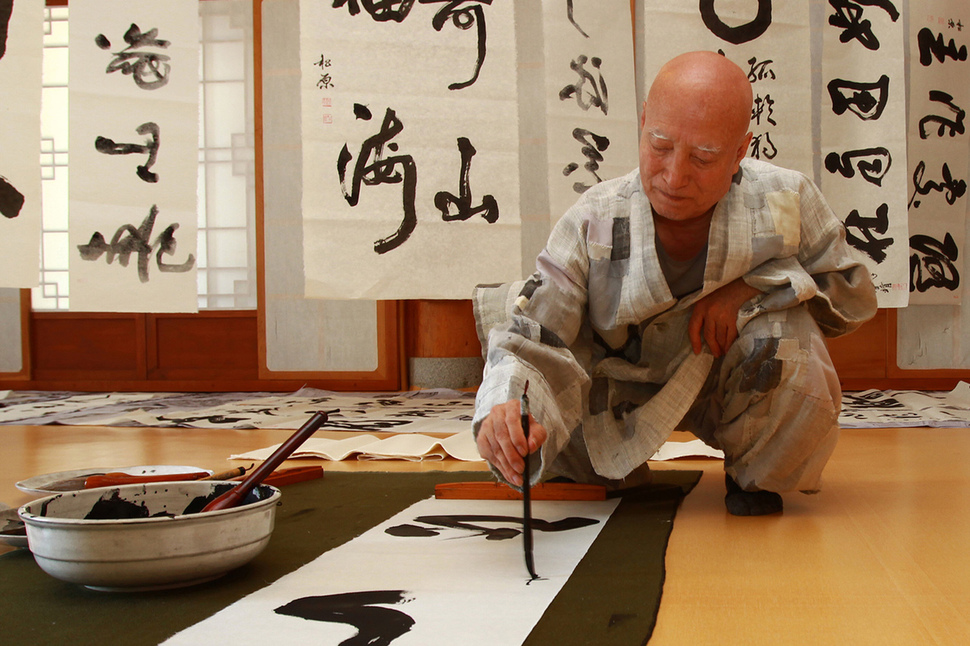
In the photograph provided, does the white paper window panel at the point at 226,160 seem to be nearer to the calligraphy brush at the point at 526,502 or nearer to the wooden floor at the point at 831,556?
the wooden floor at the point at 831,556

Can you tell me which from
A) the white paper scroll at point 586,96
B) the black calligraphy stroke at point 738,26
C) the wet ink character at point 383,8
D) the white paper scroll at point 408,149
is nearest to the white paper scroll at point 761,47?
the black calligraphy stroke at point 738,26

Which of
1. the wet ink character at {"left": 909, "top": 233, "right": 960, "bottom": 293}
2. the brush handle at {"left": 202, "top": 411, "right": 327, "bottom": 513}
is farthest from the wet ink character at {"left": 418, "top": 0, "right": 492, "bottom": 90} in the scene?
the brush handle at {"left": 202, "top": 411, "right": 327, "bottom": 513}

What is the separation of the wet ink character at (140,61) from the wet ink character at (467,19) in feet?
3.36

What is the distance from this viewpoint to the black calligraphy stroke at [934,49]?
4152 millimetres

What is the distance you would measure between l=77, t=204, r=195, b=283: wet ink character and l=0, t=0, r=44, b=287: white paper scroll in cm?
22

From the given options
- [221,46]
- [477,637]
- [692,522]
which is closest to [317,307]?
[221,46]

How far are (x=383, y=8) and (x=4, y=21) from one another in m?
1.36

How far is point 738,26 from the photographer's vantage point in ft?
11.4

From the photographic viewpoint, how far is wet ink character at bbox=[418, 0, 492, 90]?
3.36m

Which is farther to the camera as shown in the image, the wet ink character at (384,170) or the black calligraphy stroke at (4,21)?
the wet ink character at (384,170)

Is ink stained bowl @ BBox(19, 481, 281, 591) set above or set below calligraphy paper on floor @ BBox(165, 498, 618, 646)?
above

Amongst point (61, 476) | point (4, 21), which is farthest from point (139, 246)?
point (61, 476)

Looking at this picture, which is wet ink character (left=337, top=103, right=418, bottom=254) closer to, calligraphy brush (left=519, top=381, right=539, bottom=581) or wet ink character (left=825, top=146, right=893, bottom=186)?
wet ink character (left=825, top=146, right=893, bottom=186)

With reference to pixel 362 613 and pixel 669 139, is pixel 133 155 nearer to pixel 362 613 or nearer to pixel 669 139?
pixel 669 139
